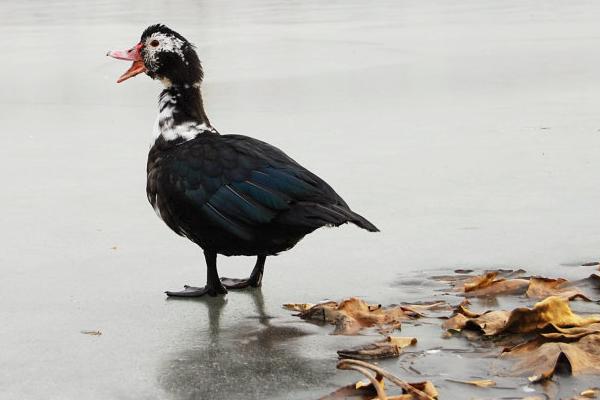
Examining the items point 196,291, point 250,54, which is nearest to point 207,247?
point 196,291

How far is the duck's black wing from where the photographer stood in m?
4.34

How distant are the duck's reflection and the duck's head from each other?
1.36m

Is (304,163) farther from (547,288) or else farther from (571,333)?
(571,333)

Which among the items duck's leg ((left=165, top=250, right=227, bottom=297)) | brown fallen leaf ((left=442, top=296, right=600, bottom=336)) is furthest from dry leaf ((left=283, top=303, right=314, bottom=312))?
brown fallen leaf ((left=442, top=296, right=600, bottom=336))

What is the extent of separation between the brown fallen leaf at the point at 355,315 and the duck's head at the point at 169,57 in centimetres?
144

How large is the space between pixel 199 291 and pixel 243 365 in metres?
0.96

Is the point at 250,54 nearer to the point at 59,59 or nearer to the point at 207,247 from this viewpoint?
the point at 59,59

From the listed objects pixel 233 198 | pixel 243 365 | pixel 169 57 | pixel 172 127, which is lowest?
pixel 243 365

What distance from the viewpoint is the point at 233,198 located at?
14.8 feet

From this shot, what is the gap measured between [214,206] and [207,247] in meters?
0.21

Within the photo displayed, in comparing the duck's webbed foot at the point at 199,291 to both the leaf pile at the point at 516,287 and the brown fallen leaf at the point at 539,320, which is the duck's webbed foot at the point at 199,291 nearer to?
the leaf pile at the point at 516,287

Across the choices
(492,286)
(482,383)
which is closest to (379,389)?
(482,383)

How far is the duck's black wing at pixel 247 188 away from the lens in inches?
171

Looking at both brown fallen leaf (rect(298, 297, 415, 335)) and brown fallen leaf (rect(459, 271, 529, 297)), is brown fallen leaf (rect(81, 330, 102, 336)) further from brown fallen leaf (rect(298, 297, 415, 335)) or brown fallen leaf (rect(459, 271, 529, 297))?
brown fallen leaf (rect(459, 271, 529, 297))
